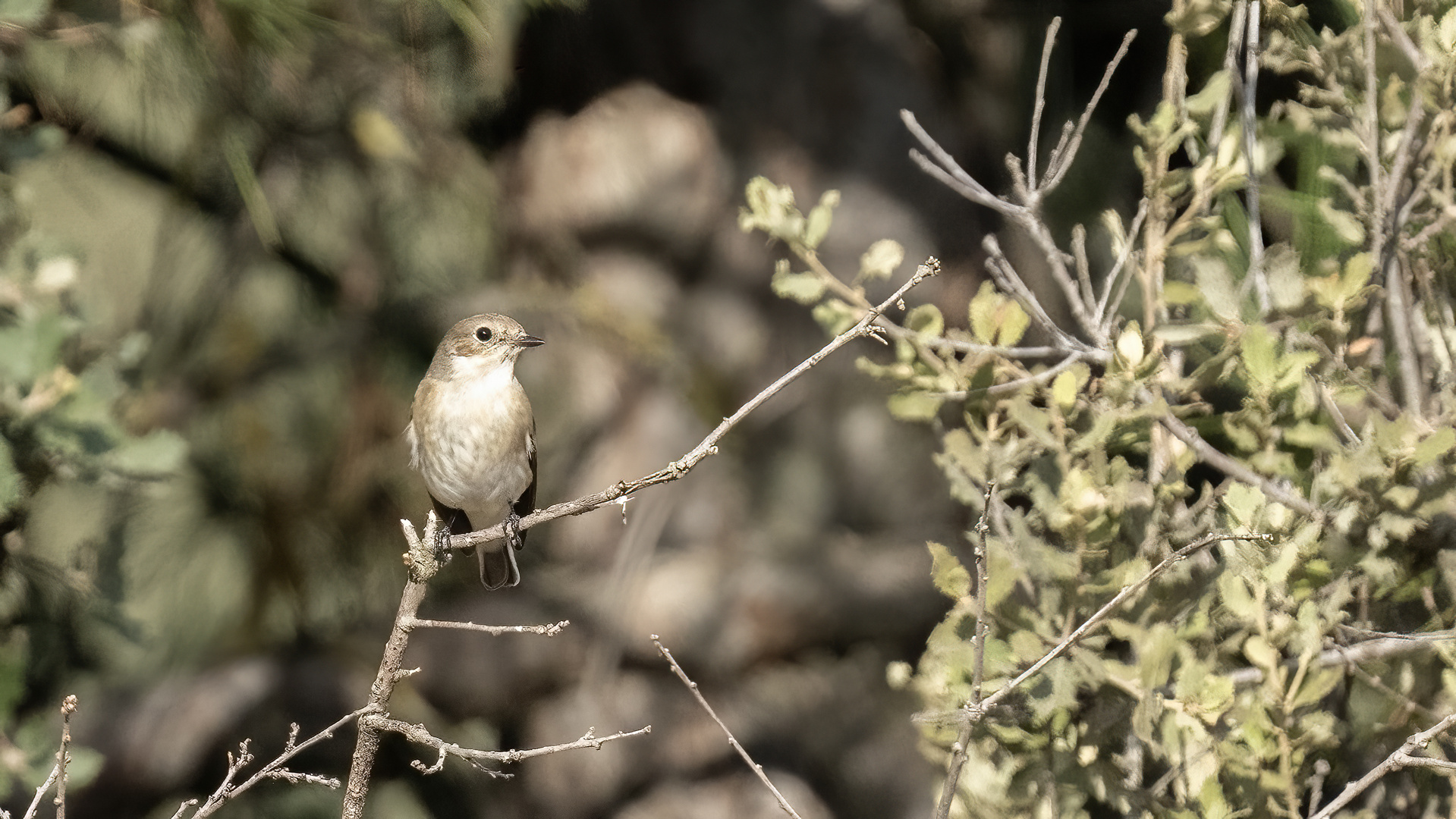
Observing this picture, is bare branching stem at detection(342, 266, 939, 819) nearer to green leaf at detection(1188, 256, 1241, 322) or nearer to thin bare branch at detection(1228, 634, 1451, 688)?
green leaf at detection(1188, 256, 1241, 322)

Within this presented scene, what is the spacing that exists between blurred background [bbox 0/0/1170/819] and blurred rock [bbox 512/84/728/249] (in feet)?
0.05

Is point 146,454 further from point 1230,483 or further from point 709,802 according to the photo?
point 709,802

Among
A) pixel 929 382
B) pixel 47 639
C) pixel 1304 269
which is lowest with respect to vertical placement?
pixel 47 639

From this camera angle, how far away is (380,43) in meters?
3.21

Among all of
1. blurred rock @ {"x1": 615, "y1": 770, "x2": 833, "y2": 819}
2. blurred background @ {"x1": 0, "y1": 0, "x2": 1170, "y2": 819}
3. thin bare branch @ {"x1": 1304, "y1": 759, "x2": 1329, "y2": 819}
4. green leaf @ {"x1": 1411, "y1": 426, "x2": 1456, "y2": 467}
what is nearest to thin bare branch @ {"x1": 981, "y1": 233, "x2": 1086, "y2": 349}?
green leaf @ {"x1": 1411, "y1": 426, "x2": 1456, "y2": 467}

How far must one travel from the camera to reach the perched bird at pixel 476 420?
2400mm

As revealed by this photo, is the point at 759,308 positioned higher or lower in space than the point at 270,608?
higher

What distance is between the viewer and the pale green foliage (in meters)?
1.53

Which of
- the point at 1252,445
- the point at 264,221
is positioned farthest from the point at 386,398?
the point at 1252,445

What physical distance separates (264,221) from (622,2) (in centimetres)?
164

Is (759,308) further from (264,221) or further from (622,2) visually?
(264,221)

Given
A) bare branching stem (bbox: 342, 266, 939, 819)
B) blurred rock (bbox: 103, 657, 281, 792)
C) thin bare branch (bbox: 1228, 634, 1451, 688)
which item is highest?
bare branching stem (bbox: 342, 266, 939, 819)

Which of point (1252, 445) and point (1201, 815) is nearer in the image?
point (1201, 815)

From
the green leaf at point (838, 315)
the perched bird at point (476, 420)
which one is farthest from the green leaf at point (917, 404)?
the perched bird at point (476, 420)
